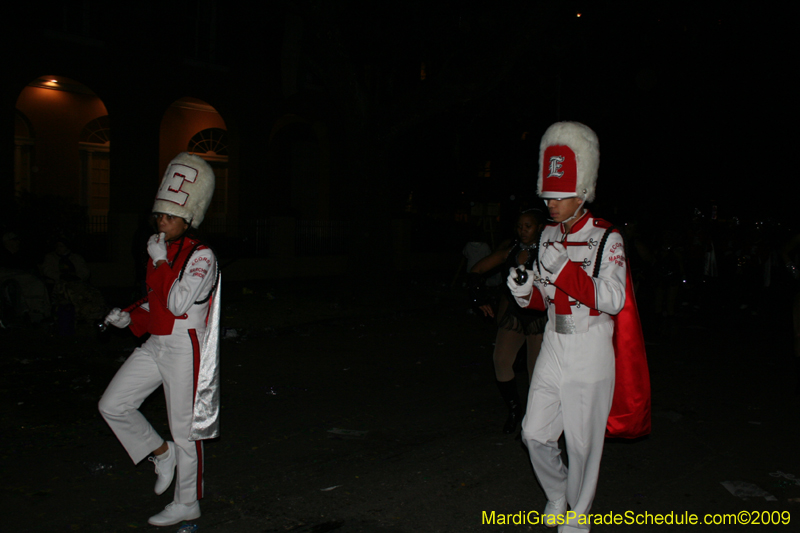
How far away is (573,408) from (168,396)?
217cm

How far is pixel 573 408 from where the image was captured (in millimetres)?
3400

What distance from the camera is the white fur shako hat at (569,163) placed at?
3383 mm

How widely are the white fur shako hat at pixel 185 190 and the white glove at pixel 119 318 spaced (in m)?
0.62

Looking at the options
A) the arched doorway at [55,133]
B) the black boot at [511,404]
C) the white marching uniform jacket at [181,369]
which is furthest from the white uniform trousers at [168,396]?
the arched doorway at [55,133]

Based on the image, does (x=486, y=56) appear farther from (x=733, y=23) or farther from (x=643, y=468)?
(x=733, y=23)

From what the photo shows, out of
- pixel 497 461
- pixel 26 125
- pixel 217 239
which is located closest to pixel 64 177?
pixel 26 125

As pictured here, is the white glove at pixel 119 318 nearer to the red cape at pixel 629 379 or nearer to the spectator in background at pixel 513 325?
the spectator in background at pixel 513 325

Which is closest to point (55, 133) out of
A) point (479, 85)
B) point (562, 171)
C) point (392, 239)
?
point (392, 239)

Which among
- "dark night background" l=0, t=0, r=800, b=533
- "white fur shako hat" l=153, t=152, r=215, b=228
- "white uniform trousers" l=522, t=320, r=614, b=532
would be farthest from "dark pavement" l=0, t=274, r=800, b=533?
"white fur shako hat" l=153, t=152, r=215, b=228

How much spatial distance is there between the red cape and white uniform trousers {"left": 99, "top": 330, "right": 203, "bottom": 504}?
2.24 m

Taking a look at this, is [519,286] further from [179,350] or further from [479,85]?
[479,85]

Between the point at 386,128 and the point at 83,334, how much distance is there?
6.89m

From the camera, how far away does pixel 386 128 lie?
1352 centimetres

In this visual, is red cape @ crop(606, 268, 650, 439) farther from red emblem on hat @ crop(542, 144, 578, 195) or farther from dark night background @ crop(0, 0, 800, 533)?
dark night background @ crop(0, 0, 800, 533)
